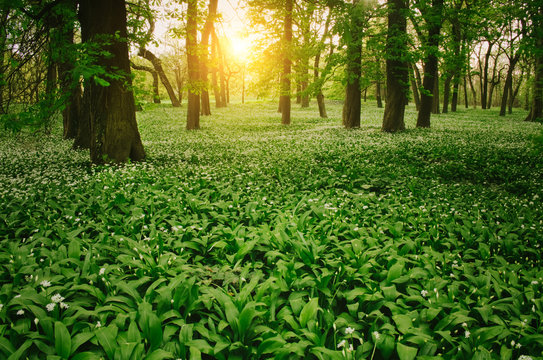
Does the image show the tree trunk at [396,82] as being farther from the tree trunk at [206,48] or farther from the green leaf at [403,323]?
the green leaf at [403,323]

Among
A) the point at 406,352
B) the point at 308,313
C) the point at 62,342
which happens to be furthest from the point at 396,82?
the point at 62,342

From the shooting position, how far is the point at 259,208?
5.27 meters

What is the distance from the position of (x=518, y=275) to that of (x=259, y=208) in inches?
146

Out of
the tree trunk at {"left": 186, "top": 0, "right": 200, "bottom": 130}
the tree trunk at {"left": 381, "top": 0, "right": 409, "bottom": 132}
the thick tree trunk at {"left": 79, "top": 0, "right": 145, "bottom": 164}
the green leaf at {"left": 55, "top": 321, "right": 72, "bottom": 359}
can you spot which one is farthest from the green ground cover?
the tree trunk at {"left": 381, "top": 0, "right": 409, "bottom": 132}

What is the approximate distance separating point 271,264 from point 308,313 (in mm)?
1158

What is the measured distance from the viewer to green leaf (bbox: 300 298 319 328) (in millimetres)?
2564

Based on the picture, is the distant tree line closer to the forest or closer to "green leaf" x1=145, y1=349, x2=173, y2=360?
the forest

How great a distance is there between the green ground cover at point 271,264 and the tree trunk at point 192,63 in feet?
19.2

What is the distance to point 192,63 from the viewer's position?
48.7 ft

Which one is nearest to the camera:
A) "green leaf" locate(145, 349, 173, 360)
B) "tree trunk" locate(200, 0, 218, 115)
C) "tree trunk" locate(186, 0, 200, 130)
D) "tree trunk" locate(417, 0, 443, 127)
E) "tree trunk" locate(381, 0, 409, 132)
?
"green leaf" locate(145, 349, 173, 360)

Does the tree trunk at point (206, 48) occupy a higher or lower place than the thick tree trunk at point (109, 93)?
higher

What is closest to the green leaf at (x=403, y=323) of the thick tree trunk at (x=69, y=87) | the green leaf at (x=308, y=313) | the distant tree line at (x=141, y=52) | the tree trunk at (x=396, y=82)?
the green leaf at (x=308, y=313)

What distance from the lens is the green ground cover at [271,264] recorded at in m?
2.37

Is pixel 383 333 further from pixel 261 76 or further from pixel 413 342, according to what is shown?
pixel 261 76
